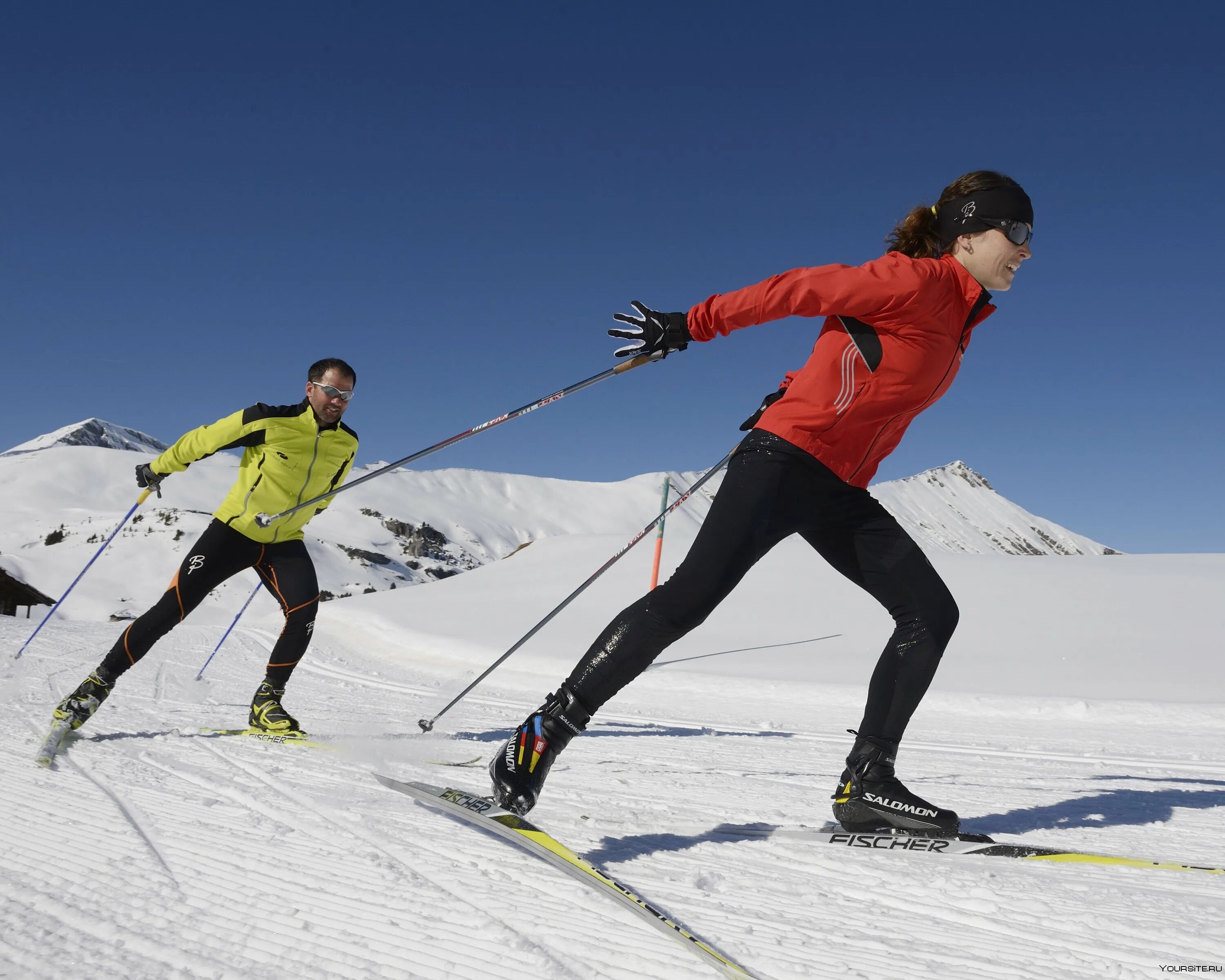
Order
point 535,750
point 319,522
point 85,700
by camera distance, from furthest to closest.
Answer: point 319,522
point 85,700
point 535,750

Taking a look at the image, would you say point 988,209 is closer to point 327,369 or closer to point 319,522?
point 327,369

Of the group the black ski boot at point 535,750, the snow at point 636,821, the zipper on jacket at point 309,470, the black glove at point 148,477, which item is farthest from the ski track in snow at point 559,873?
the black glove at point 148,477

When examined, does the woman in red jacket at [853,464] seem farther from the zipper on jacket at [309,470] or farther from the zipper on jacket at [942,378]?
the zipper on jacket at [309,470]

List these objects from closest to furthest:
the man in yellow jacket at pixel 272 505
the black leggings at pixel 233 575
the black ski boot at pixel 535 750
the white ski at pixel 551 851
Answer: the white ski at pixel 551 851 → the black ski boot at pixel 535 750 → the black leggings at pixel 233 575 → the man in yellow jacket at pixel 272 505

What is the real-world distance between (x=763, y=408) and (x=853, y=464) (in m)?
0.43

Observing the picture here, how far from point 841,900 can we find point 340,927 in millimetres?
1078

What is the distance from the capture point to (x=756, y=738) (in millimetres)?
4797

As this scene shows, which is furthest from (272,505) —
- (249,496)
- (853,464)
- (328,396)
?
(853,464)

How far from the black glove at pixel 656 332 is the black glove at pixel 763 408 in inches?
13.6

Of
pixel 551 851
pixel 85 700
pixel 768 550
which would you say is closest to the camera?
pixel 551 851

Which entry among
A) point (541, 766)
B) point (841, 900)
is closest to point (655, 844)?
point (541, 766)

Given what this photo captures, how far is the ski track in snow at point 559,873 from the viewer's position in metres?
1.46

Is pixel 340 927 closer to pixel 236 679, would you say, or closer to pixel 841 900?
pixel 841 900

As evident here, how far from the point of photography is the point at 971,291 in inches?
90.7
